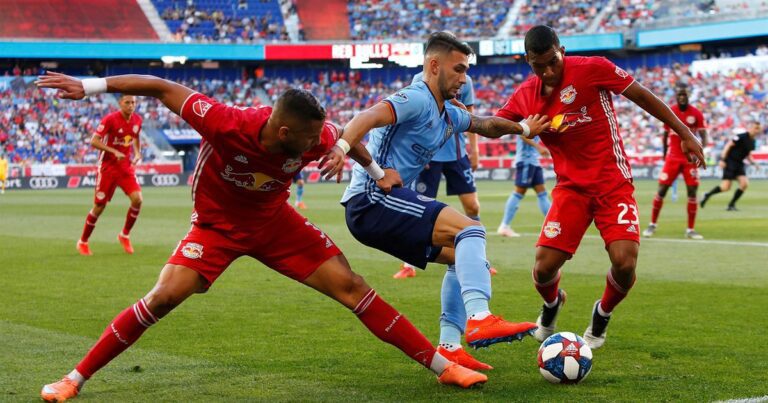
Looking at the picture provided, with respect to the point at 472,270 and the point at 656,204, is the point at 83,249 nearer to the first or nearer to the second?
the point at 656,204

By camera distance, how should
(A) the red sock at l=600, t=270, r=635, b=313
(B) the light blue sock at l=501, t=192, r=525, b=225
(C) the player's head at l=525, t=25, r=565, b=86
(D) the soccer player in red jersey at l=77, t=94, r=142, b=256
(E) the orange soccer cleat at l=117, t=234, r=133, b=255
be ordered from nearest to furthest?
1. (C) the player's head at l=525, t=25, r=565, b=86
2. (A) the red sock at l=600, t=270, r=635, b=313
3. (D) the soccer player in red jersey at l=77, t=94, r=142, b=256
4. (E) the orange soccer cleat at l=117, t=234, r=133, b=255
5. (B) the light blue sock at l=501, t=192, r=525, b=225

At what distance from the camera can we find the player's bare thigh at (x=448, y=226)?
592cm

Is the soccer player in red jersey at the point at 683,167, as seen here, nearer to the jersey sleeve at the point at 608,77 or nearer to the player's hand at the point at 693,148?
the player's hand at the point at 693,148

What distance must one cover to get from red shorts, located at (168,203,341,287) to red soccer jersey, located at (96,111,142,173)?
9575 millimetres

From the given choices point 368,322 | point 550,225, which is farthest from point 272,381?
point 550,225

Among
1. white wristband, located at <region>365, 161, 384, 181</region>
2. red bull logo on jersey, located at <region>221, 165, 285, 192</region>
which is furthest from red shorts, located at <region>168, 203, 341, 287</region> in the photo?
white wristband, located at <region>365, 161, 384, 181</region>

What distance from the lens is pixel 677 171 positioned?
55.1 feet

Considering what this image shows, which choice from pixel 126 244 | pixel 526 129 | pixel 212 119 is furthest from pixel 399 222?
pixel 126 244

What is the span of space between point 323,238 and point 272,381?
947 millimetres

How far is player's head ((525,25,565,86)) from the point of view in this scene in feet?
22.8

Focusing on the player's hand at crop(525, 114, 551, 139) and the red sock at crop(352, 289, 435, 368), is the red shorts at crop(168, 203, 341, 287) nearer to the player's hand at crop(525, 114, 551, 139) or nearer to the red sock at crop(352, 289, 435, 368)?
the red sock at crop(352, 289, 435, 368)

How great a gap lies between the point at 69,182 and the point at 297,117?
4395 cm

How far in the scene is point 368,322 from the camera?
19.2ft

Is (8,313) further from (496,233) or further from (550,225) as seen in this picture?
(496,233)
